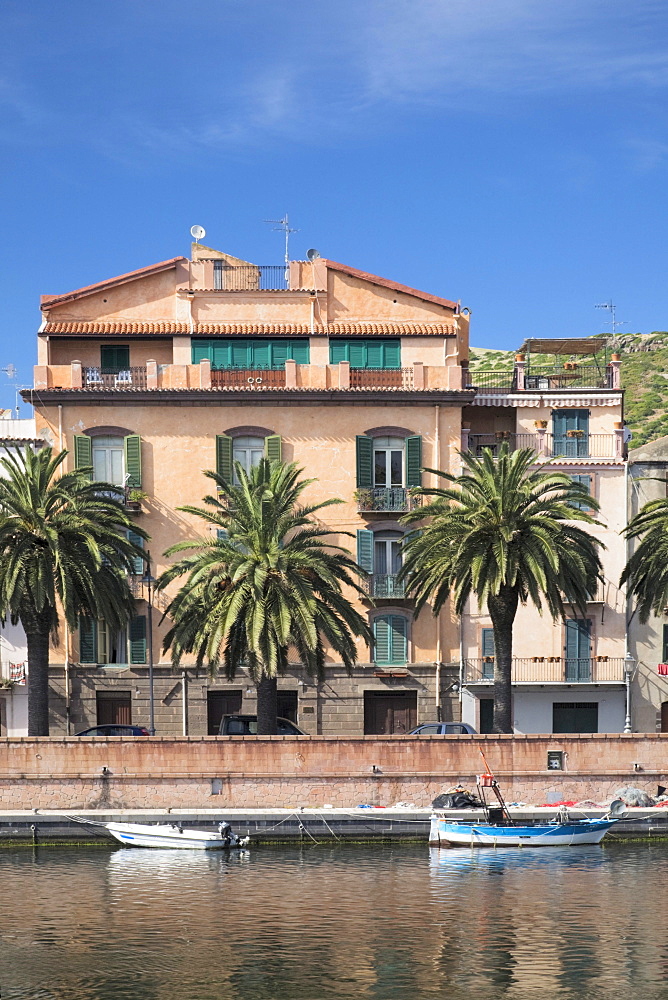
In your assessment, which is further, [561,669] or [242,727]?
[561,669]

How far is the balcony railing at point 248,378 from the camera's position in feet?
211

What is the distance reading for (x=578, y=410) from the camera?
216 ft

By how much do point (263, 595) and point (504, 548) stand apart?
28.8 feet

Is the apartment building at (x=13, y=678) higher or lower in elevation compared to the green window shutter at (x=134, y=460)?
lower

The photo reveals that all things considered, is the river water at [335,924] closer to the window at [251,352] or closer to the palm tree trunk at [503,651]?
the palm tree trunk at [503,651]

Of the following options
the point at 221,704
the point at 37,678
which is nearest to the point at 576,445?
the point at 221,704

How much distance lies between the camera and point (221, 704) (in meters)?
63.2

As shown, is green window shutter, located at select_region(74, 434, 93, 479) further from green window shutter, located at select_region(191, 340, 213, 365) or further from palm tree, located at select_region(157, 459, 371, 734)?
palm tree, located at select_region(157, 459, 371, 734)

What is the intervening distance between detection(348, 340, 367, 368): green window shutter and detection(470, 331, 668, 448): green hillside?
58.1m

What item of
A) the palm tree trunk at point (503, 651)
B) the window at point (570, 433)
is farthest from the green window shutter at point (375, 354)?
the palm tree trunk at point (503, 651)

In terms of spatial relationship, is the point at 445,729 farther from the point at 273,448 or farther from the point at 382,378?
the point at 382,378

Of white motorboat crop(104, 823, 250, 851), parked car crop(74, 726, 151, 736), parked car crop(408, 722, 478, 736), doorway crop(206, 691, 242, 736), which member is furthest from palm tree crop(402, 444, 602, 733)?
doorway crop(206, 691, 242, 736)

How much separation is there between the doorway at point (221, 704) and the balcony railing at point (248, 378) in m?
13.4

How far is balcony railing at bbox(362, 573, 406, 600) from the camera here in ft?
205
